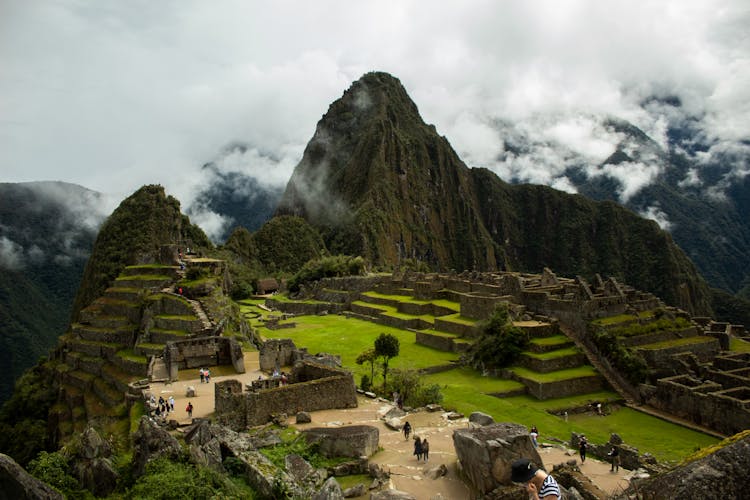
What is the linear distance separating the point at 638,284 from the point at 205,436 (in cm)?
18813

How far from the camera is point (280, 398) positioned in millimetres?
15711

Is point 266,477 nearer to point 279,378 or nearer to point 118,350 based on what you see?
point 279,378

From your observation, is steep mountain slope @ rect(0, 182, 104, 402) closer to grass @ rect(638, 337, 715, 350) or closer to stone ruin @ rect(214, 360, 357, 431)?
stone ruin @ rect(214, 360, 357, 431)

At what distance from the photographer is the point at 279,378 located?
1781 cm

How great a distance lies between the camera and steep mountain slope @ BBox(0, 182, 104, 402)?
5278 cm

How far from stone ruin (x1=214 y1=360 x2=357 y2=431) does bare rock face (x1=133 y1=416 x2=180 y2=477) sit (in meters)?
4.03

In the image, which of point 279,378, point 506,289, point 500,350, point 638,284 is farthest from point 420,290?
point 638,284

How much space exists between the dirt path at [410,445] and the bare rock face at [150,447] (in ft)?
13.9

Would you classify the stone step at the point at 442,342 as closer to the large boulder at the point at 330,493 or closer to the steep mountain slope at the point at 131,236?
the large boulder at the point at 330,493

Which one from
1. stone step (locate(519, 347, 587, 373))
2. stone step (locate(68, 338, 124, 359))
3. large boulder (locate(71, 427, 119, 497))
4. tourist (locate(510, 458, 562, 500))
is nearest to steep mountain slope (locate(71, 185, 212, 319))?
stone step (locate(68, 338, 124, 359))

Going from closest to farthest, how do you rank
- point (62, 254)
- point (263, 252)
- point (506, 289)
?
point (506, 289) → point (62, 254) → point (263, 252)

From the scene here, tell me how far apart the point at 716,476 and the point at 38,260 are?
271 feet

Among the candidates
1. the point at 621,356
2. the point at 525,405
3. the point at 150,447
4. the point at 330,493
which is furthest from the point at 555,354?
the point at 150,447

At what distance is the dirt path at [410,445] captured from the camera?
36.3 feet
